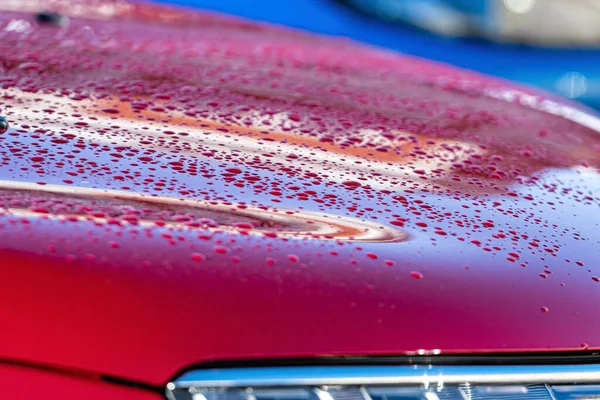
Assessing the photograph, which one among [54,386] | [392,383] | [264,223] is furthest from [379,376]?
[54,386]

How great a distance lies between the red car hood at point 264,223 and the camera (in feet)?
3.77

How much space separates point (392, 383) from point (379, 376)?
0.02 m

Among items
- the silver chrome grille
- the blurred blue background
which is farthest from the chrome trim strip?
the blurred blue background

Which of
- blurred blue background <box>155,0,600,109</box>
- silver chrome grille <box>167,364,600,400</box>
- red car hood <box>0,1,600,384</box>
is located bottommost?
silver chrome grille <box>167,364,600,400</box>

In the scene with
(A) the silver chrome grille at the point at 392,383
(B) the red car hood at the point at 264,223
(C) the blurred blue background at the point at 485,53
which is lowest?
(A) the silver chrome grille at the point at 392,383

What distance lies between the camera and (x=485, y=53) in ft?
14.1

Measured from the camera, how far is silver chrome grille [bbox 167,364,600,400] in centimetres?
115

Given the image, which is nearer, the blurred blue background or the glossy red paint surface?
the glossy red paint surface

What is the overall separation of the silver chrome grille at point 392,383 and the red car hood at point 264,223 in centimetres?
2

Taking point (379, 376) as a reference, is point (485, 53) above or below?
above

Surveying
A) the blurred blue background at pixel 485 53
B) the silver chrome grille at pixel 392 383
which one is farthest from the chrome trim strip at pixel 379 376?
the blurred blue background at pixel 485 53

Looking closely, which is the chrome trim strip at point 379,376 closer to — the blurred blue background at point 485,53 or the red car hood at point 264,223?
the red car hood at point 264,223

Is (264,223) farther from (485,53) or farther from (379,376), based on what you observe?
(485,53)

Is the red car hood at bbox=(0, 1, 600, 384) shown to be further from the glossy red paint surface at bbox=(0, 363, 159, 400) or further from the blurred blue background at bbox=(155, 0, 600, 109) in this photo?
the blurred blue background at bbox=(155, 0, 600, 109)
